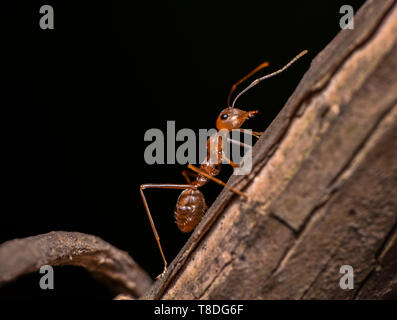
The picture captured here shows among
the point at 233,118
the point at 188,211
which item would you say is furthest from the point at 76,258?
the point at 233,118

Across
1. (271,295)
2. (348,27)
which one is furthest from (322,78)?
(271,295)

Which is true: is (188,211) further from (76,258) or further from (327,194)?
(327,194)

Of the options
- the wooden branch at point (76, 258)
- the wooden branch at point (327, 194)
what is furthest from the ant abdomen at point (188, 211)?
the wooden branch at point (327, 194)

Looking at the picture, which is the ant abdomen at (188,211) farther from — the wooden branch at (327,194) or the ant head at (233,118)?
the wooden branch at (327,194)

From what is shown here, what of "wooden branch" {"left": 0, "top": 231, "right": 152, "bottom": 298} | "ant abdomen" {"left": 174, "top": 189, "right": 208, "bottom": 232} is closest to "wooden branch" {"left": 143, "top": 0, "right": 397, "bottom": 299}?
"wooden branch" {"left": 0, "top": 231, "right": 152, "bottom": 298}

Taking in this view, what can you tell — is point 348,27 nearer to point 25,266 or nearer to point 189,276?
point 189,276

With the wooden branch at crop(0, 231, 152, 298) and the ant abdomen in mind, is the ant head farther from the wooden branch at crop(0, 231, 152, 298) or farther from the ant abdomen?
the wooden branch at crop(0, 231, 152, 298)
